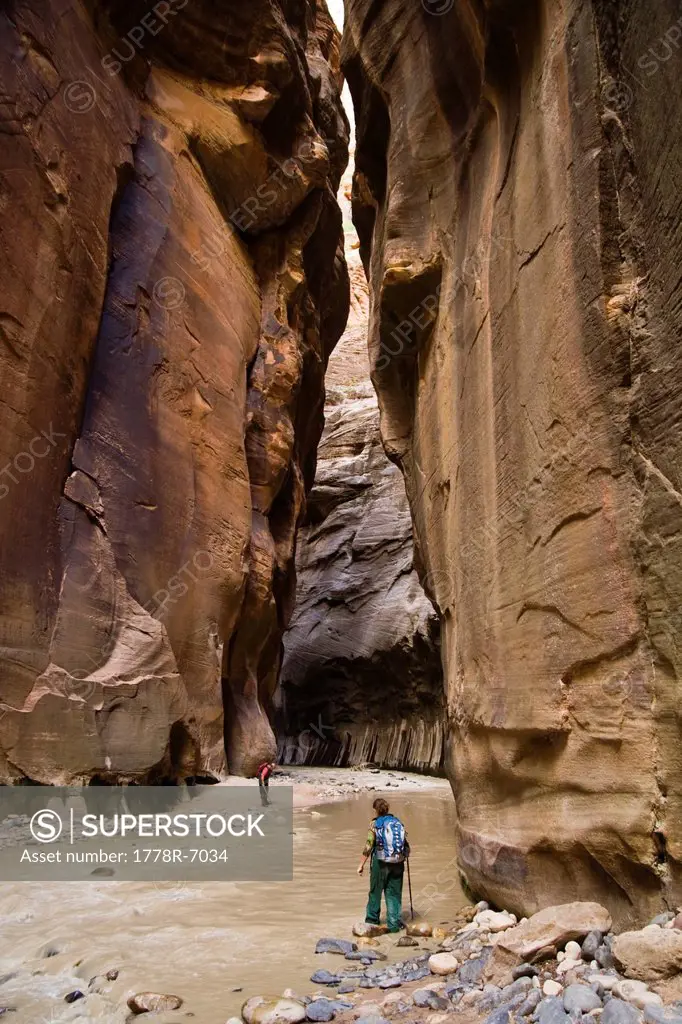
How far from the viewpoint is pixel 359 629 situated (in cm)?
2989

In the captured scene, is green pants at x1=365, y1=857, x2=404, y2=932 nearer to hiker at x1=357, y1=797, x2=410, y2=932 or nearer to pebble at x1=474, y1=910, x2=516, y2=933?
hiker at x1=357, y1=797, x2=410, y2=932

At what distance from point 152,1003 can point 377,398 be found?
34.1ft

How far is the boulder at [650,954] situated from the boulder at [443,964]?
1448 millimetres

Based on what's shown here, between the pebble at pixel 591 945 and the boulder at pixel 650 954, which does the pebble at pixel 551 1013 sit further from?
the pebble at pixel 591 945

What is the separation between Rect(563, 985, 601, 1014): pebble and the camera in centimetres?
312

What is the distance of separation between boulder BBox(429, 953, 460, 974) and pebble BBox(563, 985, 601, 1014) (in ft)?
4.63

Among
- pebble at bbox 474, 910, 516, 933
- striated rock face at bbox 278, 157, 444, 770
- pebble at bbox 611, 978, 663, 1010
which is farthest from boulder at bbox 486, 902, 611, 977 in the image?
striated rock face at bbox 278, 157, 444, 770

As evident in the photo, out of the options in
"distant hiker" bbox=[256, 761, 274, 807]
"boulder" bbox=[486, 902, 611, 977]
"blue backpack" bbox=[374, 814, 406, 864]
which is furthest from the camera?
"distant hiker" bbox=[256, 761, 274, 807]

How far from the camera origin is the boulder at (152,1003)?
427 cm

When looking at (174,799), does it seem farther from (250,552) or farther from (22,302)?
(22,302)

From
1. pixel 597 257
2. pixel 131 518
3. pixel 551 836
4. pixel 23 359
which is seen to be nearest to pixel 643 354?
pixel 597 257

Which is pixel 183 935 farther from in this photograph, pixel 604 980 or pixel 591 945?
pixel 604 980

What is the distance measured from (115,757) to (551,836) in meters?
7.89

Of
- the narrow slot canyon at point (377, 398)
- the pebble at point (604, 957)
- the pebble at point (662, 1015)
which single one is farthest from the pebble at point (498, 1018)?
the pebble at point (662, 1015)
